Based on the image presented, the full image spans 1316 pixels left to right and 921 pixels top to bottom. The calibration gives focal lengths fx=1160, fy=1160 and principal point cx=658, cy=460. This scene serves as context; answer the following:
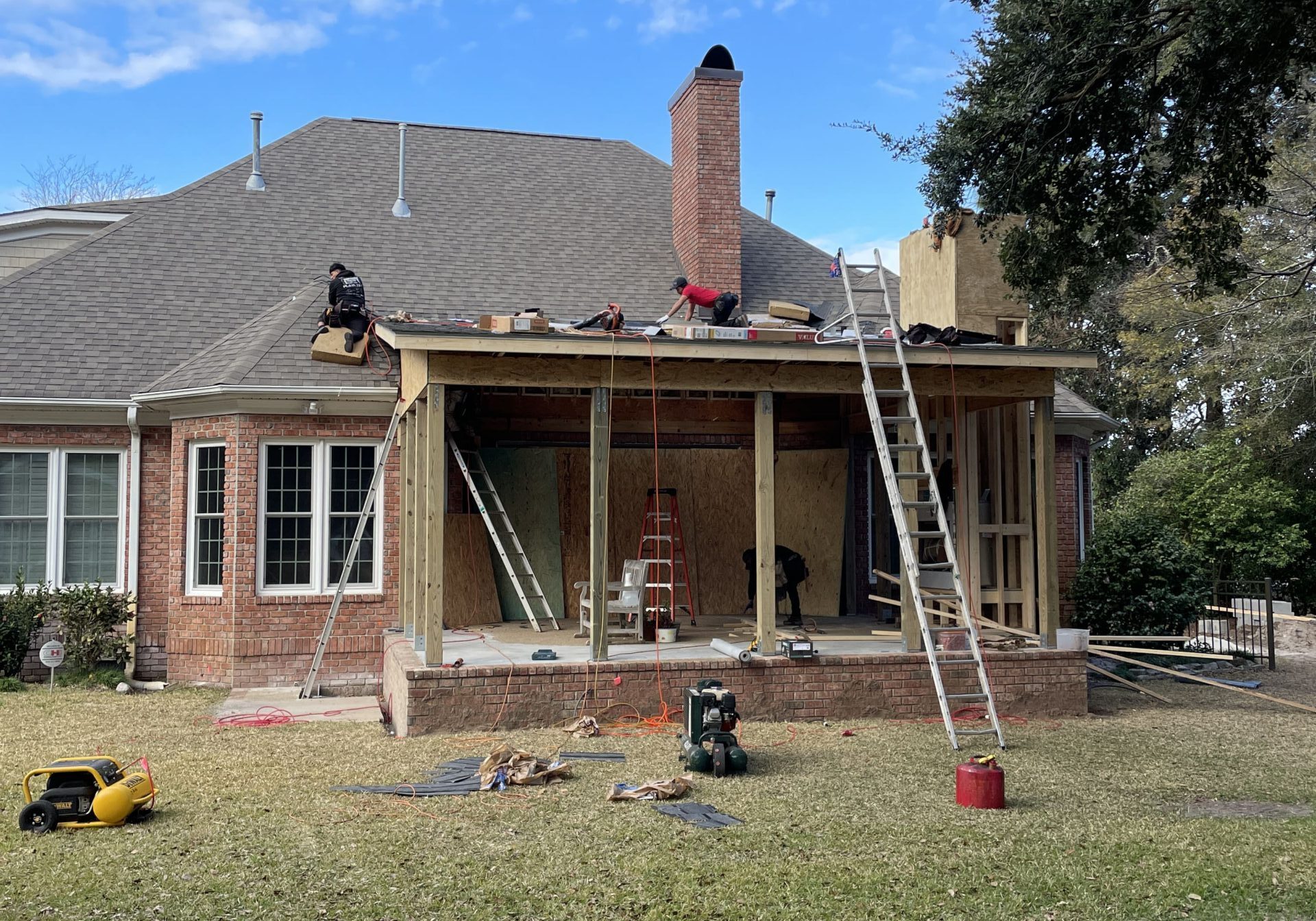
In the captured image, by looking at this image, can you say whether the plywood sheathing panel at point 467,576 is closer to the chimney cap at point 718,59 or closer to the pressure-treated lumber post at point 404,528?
the pressure-treated lumber post at point 404,528

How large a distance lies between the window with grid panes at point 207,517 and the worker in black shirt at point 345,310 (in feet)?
6.64

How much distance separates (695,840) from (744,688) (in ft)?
13.6

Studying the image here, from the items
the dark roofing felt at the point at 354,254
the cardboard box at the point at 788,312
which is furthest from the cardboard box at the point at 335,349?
the cardboard box at the point at 788,312

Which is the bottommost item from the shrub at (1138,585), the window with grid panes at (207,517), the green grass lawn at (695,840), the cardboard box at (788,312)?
the green grass lawn at (695,840)

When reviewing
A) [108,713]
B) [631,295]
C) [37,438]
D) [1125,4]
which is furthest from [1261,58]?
[37,438]

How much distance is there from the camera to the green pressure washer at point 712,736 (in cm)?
846

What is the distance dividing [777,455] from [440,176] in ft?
25.1

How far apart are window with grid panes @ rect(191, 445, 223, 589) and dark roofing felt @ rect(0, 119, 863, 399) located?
38.8 inches

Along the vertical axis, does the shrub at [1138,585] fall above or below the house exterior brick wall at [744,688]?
above

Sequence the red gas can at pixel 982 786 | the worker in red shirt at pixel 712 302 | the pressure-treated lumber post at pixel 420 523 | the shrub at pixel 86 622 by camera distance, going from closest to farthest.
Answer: the red gas can at pixel 982 786
the pressure-treated lumber post at pixel 420 523
the worker in red shirt at pixel 712 302
the shrub at pixel 86 622

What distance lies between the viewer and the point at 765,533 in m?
11.0

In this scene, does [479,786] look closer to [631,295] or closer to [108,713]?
[108,713]

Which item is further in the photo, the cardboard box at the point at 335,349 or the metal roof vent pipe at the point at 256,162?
the metal roof vent pipe at the point at 256,162

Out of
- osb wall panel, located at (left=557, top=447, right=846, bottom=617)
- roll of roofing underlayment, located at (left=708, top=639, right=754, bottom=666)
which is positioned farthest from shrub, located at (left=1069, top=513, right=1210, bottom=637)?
roll of roofing underlayment, located at (left=708, top=639, right=754, bottom=666)
